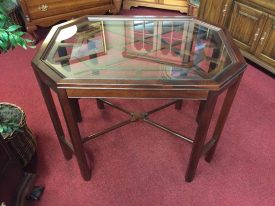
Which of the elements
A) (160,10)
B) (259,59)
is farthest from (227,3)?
(160,10)

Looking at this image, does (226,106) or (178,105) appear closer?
(226,106)

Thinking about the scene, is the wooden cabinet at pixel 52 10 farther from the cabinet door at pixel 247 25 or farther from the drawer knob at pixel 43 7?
the cabinet door at pixel 247 25

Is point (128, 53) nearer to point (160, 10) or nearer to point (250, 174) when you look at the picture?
point (250, 174)

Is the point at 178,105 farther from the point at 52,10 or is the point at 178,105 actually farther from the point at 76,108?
the point at 52,10

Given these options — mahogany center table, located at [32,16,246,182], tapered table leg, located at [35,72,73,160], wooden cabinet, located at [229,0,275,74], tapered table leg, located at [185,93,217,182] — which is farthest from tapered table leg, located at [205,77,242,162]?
wooden cabinet, located at [229,0,275,74]

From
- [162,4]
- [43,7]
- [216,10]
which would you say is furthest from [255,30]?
[43,7]

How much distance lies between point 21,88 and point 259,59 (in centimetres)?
220

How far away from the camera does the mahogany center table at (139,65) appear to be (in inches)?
38.9

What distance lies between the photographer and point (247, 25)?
230 centimetres

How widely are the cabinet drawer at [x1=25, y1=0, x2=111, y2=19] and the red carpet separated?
36.6 inches

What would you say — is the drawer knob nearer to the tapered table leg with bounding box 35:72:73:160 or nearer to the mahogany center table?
the mahogany center table

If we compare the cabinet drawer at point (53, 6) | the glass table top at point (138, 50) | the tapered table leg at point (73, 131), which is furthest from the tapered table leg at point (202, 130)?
the cabinet drawer at point (53, 6)

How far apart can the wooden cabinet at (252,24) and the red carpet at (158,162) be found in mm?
476

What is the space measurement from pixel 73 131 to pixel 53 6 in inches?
72.6
